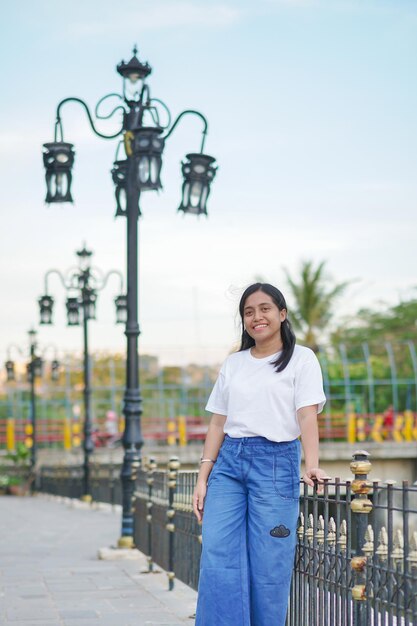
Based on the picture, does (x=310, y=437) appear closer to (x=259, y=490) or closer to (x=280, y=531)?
(x=259, y=490)

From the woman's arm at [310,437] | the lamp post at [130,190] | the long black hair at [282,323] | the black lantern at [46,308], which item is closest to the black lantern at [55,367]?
the black lantern at [46,308]

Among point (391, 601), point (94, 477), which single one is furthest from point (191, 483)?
point (94, 477)

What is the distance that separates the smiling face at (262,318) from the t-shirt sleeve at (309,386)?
0.23 meters

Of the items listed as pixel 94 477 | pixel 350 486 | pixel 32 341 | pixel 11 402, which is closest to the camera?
pixel 350 486

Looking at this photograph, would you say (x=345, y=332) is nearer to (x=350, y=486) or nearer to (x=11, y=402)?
(x=11, y=402)

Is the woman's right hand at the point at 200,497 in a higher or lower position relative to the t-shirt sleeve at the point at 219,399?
lower

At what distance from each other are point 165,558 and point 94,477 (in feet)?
64.2

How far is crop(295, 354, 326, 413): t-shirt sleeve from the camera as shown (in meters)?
5.76

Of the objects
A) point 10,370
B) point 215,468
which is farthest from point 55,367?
point 215,468

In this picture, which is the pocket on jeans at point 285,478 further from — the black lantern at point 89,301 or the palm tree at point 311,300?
the palm tree at point 311,300

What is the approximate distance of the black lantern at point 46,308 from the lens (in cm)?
2952

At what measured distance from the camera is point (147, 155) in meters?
12.5

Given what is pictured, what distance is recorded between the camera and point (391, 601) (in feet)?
16.8

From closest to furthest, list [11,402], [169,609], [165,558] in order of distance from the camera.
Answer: [169,609] < [165,558] < [11,402]
